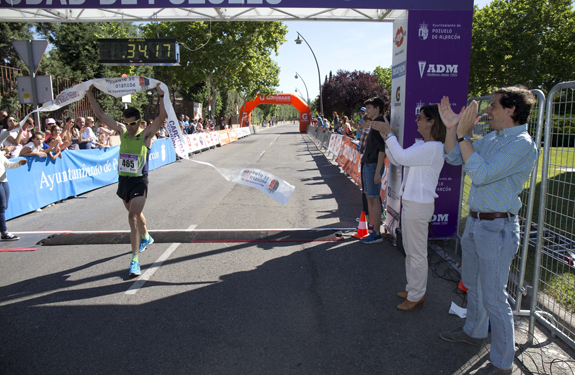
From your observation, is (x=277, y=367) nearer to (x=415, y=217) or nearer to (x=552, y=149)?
(x=415, y=217)

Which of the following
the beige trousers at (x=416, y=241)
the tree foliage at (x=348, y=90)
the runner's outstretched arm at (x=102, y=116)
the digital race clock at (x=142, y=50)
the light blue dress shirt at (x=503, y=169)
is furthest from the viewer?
the tree foliage at (x=348, y=90)

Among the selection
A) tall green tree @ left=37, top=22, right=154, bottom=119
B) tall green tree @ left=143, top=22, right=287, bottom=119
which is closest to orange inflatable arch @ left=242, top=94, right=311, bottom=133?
tall green tree @ left=143, top=22, right=287, bottom=119

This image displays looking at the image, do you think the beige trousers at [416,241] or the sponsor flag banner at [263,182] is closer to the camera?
→ the beige trousers at [416,241]

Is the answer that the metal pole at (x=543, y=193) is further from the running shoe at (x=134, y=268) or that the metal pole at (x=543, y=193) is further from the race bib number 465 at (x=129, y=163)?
the race bib number 465 at (x=129, y=163)

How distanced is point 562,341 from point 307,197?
671cm

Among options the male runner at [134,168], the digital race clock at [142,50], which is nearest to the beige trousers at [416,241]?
the male runner at [134,168]

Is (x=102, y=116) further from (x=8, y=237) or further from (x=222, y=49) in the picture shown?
(x=222, y=49)

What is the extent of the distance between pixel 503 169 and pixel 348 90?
184ft

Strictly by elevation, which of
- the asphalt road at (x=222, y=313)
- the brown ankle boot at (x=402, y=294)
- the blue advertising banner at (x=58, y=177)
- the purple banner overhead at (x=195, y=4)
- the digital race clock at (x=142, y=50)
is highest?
the digital race clock at (x=142, y=50)

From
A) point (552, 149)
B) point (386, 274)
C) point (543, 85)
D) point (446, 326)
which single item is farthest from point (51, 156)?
point (543, 85)

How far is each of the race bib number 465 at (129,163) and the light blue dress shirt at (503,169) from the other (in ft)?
12.7

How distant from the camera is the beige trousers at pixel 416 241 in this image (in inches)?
144

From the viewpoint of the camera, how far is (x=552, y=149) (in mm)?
3309

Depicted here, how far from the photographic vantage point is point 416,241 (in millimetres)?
3725
